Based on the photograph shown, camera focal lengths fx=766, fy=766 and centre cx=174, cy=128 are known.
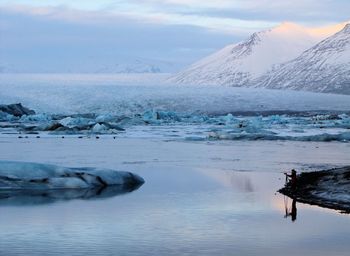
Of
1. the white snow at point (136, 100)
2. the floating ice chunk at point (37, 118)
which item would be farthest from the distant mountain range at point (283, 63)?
the floating ice chunk at point (37, 118)

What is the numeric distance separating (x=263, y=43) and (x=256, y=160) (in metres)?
133

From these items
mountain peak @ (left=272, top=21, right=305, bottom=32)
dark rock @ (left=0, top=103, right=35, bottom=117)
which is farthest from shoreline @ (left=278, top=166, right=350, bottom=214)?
mountain peak @ (left=272, top=21, right=305, bottom=32)

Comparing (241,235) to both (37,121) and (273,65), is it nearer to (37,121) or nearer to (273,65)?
(37,121)

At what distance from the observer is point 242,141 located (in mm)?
29812

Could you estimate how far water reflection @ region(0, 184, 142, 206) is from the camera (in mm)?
12886

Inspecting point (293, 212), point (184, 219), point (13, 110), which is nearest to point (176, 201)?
point (184, 219)

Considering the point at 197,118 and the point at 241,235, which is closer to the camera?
the point at 241,235

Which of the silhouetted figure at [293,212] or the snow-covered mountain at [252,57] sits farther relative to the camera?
the snow-covered mountain at [252,57]

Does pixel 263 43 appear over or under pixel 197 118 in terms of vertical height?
over

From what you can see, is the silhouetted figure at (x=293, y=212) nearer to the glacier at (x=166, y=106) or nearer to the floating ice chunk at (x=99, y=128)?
the floating ice chunk at (x=99, y=128)

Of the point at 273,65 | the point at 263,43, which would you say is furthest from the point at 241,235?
the point at 263,43

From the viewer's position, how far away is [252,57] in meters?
147

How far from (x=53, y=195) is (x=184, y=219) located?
322 cm

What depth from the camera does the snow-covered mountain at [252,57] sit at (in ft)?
458
